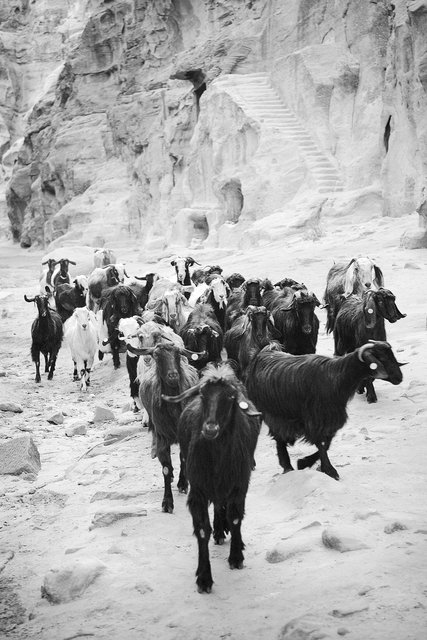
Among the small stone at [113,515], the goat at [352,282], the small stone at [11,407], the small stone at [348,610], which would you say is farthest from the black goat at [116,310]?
the small stone at [348,610]

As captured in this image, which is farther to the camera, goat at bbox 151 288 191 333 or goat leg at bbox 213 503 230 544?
goat at bbox 151 288 191 333

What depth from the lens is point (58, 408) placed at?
419 inches

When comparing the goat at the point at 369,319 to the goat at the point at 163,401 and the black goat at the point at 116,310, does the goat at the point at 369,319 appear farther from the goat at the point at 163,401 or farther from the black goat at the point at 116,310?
the black goat at the point at 116,310

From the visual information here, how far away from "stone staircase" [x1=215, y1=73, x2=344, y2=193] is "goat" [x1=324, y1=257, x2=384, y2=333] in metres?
12.6

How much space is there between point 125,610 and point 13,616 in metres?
0.69

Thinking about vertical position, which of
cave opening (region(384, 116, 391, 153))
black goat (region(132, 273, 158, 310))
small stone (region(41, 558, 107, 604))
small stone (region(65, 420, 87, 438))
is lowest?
small stone (region(65, 420, 87, 438))

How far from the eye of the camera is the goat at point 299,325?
8406 mm

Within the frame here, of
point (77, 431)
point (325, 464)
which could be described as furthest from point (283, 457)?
point (77, 431)

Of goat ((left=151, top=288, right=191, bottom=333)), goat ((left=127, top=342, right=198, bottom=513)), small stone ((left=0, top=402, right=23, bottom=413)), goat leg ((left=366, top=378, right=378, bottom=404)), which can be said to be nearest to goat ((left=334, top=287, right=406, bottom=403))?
goat leg ((left=366, top=378, right=378, bottom=404))

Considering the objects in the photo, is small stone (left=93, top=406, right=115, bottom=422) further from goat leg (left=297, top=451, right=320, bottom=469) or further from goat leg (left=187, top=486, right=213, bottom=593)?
goat leg (left=187, top=486, right=213, bottom=593)

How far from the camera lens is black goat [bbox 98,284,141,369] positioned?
41.0 ft

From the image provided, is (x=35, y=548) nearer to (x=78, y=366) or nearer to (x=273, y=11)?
(x=78, y=366)

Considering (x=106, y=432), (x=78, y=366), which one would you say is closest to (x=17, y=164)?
(x=78, y=366)

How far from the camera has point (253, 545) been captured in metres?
4.98
